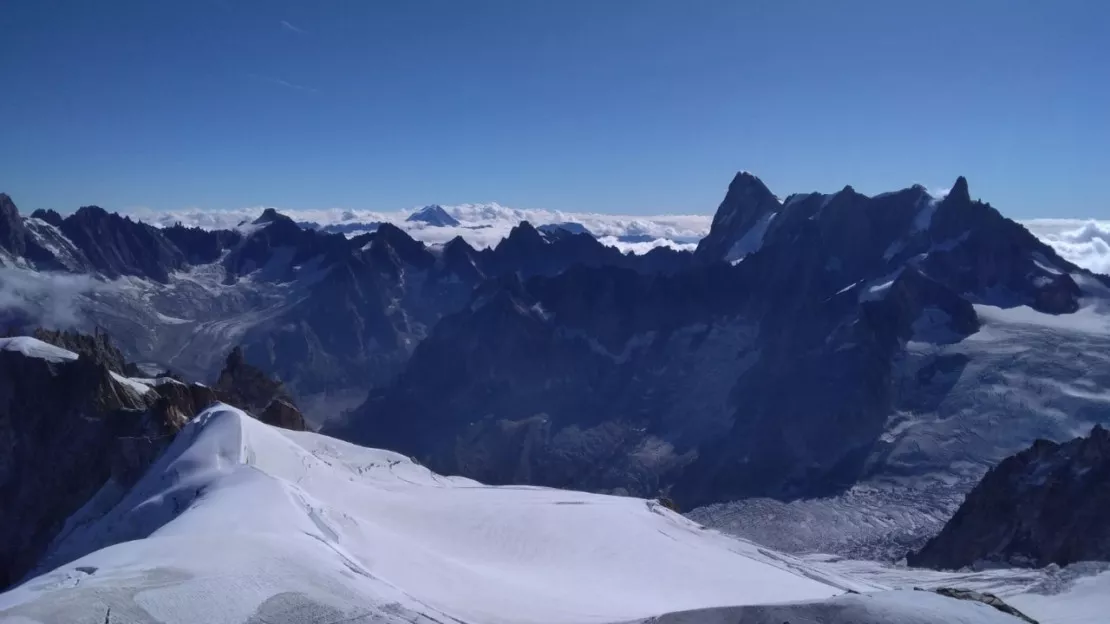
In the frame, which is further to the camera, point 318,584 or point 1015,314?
point 1015,314

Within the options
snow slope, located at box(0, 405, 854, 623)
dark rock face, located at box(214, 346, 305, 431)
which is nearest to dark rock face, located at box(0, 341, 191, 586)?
snow slope, located at box(0, 405, 854, 623)

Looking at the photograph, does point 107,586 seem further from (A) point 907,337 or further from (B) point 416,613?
(A) point 907,337

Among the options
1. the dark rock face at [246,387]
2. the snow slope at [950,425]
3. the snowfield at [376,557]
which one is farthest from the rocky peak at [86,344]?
the snow slope at [950,425]

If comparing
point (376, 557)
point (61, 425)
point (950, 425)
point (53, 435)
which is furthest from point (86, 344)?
point (950, 425)

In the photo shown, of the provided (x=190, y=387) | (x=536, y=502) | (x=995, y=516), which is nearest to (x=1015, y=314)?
(x=995, y=516)

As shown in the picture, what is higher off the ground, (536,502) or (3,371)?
(3,371)

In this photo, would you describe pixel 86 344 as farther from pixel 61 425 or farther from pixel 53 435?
pixel 53 435

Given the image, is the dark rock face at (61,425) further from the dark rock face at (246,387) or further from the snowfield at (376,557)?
the dark rock face at (246,387)
